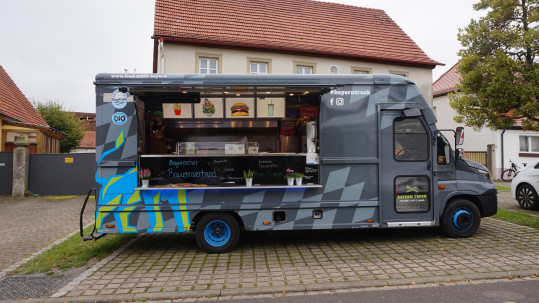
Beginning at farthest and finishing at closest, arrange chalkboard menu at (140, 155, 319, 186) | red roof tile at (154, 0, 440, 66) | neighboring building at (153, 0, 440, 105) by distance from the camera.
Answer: red roof tile at (154, 0, 440, 66) < neighboring building at (153, 0, 440, 105) < chalkboard menu at (140, 155, 319, 186)

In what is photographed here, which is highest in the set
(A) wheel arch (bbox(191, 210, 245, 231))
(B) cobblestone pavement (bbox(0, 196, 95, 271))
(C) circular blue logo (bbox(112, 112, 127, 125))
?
(C) circular blue logo (bbox(112, 112, 127, 125))

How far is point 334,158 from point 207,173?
2.19 metres

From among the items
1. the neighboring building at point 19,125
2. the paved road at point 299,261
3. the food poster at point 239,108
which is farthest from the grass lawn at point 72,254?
the neighboring building at point 19,125

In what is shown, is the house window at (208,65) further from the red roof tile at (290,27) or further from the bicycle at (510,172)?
the bicycle at (510,172)

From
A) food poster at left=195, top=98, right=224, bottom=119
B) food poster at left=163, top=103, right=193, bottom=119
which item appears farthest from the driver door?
food poster at left=163, top=103, right=193, bottom=119

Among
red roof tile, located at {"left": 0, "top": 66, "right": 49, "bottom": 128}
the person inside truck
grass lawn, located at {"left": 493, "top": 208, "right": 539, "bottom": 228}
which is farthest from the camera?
red roof tile, located at {"left": 0, "top": 66, "right": 49, "bottom": 128}

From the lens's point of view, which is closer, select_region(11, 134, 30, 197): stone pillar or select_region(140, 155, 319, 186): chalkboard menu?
select_region(140, 155, 319, 186): chalkboard menu

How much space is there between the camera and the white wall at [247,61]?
48.8ft

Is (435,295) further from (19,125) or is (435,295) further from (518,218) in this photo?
(19,125)

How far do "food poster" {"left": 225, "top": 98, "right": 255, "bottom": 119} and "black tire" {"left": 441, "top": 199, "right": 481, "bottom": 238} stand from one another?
409 cm

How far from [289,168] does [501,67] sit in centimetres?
655

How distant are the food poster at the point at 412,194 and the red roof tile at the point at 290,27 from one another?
36.4 feet

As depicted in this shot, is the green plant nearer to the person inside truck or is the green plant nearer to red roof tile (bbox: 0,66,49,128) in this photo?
the person inside truck

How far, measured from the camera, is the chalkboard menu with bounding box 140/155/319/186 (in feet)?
20.0
